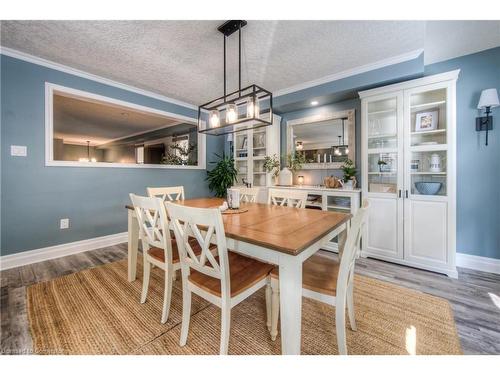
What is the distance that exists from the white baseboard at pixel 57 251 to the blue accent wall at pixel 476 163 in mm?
4671

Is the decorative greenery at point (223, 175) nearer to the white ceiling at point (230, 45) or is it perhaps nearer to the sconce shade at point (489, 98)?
the white ceiling at point (230, 45)

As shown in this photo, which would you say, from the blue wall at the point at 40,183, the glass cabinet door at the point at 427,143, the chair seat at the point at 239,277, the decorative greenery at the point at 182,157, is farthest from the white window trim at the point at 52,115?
the glass cabinet door at the point at 427,143

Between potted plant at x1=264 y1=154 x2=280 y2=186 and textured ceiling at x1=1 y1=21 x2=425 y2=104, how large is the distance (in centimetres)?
126

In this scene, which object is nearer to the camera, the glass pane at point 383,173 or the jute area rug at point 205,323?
the jute area rug at point 205,323

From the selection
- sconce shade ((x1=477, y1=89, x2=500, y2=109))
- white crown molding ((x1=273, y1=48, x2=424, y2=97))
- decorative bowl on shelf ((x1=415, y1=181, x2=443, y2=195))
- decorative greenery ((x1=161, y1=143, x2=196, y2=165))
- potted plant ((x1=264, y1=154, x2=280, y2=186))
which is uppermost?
white crown molding ((x1=273, y1=48, x2=424, y2=97))

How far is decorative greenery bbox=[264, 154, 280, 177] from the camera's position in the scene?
12.4 ft

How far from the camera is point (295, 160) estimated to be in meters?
3.68

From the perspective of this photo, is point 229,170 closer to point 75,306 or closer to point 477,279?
point 75,306

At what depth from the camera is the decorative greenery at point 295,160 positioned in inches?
144

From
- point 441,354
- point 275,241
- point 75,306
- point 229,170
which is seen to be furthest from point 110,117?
point 441,354

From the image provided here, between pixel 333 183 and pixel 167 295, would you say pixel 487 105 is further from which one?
pixel 167 295

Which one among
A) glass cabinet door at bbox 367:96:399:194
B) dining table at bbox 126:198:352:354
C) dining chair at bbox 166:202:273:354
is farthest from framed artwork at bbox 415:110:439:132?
dining chair at bbox 166:202:273:354

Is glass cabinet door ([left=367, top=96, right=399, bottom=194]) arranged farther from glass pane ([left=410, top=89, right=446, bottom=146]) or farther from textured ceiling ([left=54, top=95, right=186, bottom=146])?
textured ceiling ([left=54, top=95, right=186, bottom=146])

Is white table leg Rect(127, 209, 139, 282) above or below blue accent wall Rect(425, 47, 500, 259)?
below
